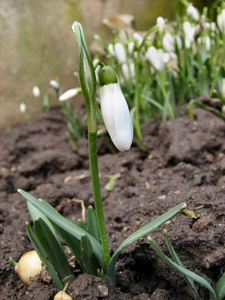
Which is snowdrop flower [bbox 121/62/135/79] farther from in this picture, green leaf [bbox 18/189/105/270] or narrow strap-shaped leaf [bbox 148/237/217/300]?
narrow strap-shaped leaf [bbox 148/237/217/300]

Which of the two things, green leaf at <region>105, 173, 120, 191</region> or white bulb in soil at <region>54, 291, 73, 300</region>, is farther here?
green leaf at <region>105, 173, 120, 191</region>

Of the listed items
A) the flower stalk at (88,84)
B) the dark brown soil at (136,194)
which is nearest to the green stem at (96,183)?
the flower stalk at (88,84)

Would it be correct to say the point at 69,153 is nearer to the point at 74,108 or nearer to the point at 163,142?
the point at 163,142

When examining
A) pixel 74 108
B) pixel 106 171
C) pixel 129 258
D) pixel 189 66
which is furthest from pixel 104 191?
pixel 74 108

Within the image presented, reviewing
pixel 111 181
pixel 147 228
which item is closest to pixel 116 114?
pixel 147 228

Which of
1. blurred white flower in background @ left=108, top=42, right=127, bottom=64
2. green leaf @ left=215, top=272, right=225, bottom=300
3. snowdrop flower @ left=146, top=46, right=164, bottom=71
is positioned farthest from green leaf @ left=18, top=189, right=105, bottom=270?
blurred white flower in background @ left=108, top=42, right=127, bottom=64

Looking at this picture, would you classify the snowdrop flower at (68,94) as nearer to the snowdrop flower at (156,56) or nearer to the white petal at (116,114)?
the snowdrop flower at (156,56)

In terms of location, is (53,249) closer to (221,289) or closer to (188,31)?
(221,289)

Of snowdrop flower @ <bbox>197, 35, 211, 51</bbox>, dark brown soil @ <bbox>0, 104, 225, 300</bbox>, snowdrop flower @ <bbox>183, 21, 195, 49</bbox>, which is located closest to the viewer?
dark brown soil @ <bbox>0, 104, 225, 300</bbox>
